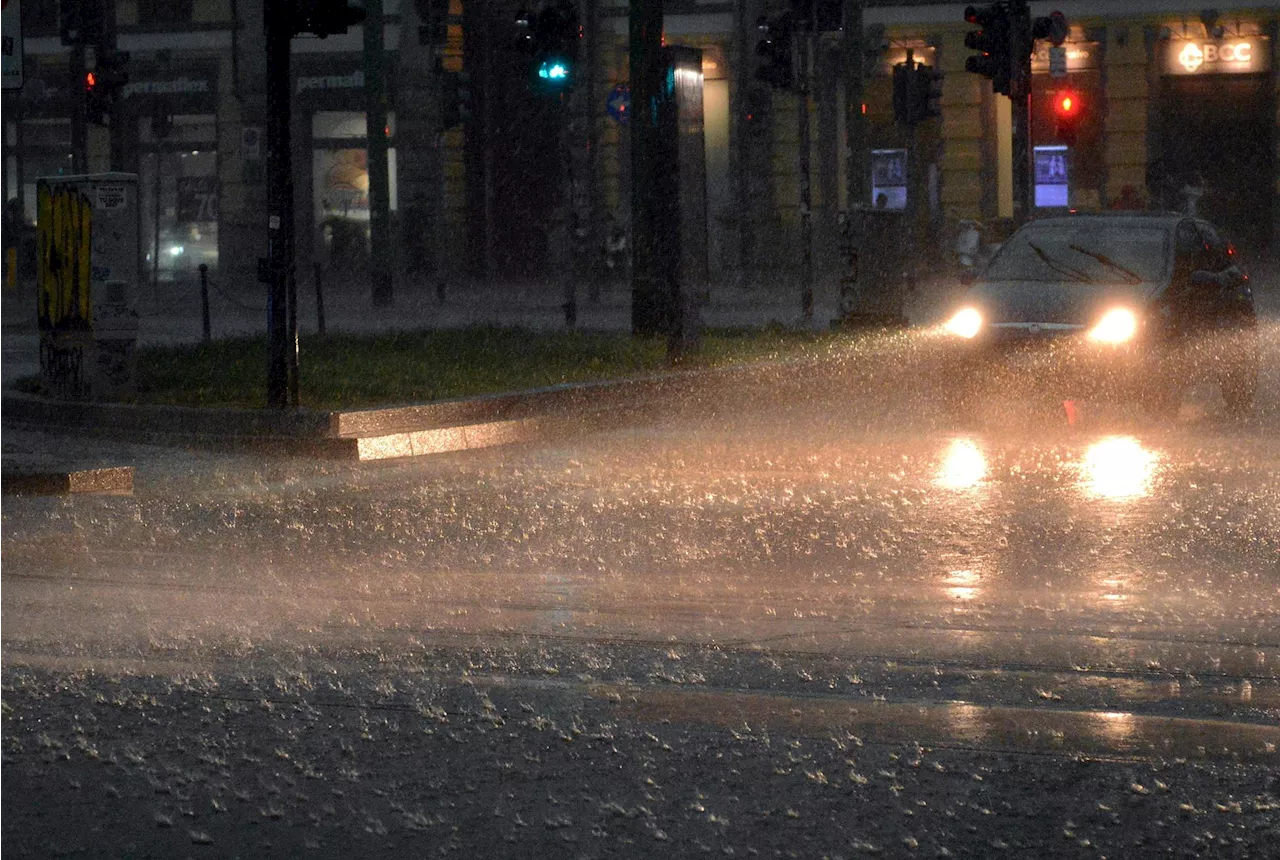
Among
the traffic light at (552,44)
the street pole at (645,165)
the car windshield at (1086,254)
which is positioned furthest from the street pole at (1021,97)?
the car windshield at (1086,254)

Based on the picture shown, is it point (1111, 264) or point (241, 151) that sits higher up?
point (241, 151)

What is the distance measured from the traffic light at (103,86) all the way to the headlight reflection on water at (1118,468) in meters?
18.9

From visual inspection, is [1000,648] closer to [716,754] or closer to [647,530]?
[716,754]

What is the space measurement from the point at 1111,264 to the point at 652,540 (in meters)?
6.71

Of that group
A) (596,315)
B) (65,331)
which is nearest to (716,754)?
(65,331)

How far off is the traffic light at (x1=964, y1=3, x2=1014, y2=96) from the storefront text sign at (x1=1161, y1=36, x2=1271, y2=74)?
13109mm

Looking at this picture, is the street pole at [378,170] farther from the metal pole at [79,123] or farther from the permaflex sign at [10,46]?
the permaflex sign at [10,46]

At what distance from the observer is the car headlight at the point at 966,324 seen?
14.2 metres

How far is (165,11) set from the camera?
40875 millimetres

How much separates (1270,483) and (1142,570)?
114 inches

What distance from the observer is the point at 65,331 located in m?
14.5

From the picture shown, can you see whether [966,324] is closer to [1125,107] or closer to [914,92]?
[914,92]

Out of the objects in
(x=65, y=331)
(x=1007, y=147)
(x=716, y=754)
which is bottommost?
(x=716, y=754)

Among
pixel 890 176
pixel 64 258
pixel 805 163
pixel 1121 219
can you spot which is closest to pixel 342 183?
pixel 890 176
